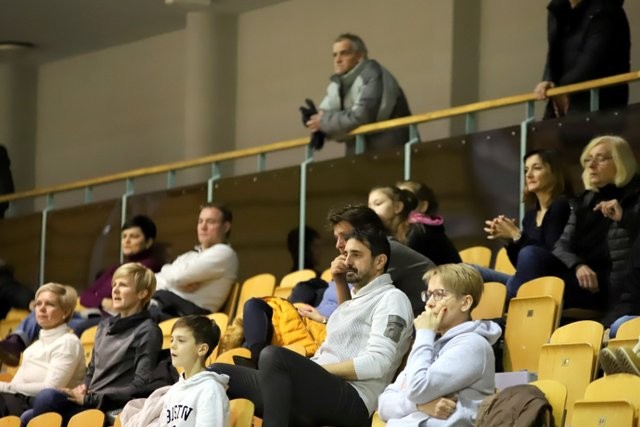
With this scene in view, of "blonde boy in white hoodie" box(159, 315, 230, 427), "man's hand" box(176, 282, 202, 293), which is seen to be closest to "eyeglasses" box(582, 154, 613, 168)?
"blonde boy in white hoodie" box(159, 315, 230, 427)

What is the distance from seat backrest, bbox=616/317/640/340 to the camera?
5844 mm

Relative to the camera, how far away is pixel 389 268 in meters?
6.49

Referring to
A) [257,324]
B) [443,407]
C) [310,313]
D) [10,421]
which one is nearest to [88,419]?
[10,421]

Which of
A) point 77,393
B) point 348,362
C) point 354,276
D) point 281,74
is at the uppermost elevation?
point 281,74

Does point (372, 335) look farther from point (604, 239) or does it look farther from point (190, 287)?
point (190, 287)

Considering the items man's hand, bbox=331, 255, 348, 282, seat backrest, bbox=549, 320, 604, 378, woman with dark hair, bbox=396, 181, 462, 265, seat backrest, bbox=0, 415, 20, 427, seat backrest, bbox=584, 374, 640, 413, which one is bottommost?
seat backrest, bbox=0, 415, 20, 427

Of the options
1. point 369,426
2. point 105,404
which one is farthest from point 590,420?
point 105,404

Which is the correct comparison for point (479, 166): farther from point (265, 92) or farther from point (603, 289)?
point (265, 92)

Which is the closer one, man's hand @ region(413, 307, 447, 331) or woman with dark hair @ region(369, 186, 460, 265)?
man's hand @ region(413, 307, 447, 331)

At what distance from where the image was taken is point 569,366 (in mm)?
5758

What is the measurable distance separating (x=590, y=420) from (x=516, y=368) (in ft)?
3.34

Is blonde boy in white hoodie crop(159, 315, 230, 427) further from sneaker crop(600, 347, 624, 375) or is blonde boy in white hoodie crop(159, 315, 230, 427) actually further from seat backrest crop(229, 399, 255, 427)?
sneaker crop(600, 347, 624, 375)

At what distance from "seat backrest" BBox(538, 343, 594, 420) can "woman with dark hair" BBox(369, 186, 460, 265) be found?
4.23ft

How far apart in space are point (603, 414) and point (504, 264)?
266 cm
